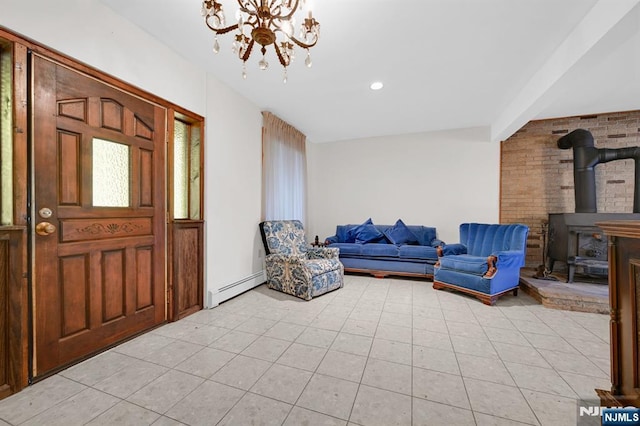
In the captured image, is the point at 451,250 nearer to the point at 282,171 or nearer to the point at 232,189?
the point at 282,171

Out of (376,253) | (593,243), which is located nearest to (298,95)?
(376,253)

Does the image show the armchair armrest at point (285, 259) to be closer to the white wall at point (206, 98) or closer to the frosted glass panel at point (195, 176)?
the white wall at point (206, 98)

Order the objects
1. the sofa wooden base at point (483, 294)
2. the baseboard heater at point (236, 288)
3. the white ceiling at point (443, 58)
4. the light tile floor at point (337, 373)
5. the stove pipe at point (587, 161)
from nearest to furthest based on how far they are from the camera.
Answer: the light tile floor at point (337, 373) < the white ceiling at point (443, 58) < the baseboard heater at point (236, 288) < the sofa wooden base at point (483, 294) < the stove pipe at point (587, 161)

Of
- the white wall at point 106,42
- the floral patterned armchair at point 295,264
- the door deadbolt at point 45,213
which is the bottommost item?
the floral patterned armchair at point 295,264

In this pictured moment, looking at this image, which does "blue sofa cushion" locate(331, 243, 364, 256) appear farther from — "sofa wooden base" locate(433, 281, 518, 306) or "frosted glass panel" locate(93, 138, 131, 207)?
"frosted glass panel" locate(93, 138, 131, 207)

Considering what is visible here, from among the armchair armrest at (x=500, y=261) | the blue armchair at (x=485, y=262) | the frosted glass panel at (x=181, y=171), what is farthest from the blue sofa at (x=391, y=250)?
the frosted glass panel at (x=181, y=171)

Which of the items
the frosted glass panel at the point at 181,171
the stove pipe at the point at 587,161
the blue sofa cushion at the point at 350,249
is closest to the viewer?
the frosted glass panel at the point at 181,171

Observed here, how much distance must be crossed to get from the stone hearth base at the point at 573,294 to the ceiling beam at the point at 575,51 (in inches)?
84.1

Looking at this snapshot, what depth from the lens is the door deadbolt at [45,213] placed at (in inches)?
62.5

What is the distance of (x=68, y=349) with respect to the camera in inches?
67.8

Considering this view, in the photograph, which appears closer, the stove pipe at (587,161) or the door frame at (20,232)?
the door frame at (20,232)

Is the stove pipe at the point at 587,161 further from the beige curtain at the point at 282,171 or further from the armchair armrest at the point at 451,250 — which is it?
the beige curtain at the point at 282,171

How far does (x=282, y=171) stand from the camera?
4.20m

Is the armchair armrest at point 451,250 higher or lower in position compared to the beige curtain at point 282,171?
lower
